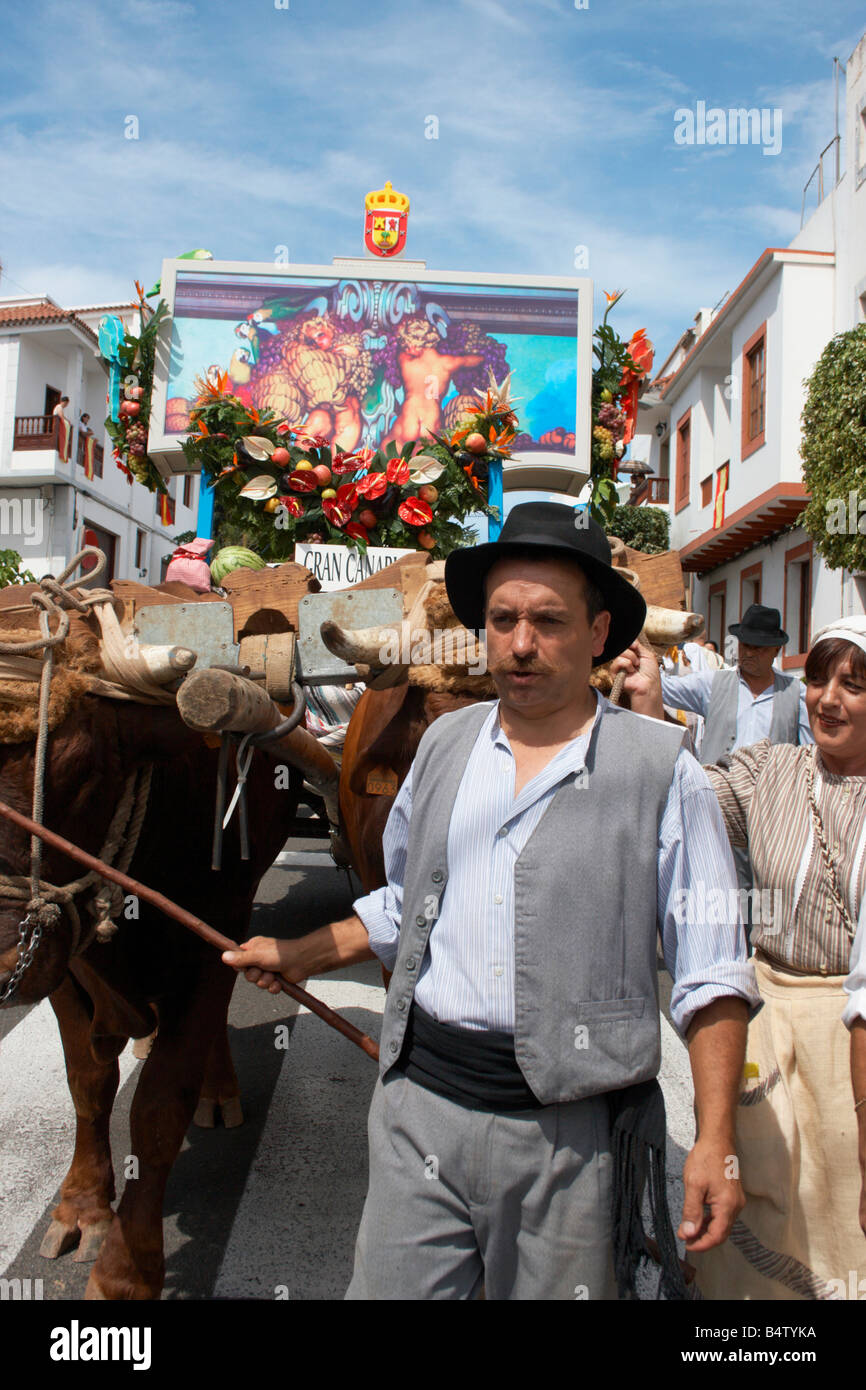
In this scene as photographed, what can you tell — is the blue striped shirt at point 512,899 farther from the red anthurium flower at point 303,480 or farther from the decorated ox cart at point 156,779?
the red anthurium flower at point 303,480

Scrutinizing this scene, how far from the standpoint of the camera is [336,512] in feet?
17.7

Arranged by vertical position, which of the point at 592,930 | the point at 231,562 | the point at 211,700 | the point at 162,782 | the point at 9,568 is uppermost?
the point at 9,568

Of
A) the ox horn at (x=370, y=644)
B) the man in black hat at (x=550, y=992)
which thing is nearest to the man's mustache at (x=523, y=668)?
the man in black hat at (x=550, y=992)

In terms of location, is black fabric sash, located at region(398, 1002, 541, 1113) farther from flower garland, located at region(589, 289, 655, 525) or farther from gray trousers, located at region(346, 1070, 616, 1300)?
flower garland, located at region(589, 289, 655, 525)

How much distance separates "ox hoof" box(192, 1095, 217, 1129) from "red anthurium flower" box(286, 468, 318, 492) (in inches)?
127

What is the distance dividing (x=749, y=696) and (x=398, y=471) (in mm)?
2478

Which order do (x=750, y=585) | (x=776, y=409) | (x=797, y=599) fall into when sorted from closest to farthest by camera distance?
(x=776, y=409) < (x=797, y=599) < (x=750, y=585)

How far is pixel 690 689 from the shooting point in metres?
5.90

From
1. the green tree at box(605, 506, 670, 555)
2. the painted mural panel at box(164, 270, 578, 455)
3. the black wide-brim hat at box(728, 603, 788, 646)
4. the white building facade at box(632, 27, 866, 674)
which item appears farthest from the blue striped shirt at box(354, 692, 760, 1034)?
the green tree at box(605, 506, 670, 555)

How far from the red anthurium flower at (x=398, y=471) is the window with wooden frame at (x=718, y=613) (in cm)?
1648

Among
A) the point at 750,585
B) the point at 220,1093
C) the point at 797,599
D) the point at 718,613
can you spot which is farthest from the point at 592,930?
the point at 718,613

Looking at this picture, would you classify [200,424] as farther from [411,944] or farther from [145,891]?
[411,944]

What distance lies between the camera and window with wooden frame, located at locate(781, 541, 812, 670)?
54.2ft

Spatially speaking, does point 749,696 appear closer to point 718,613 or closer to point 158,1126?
point 158,1126
